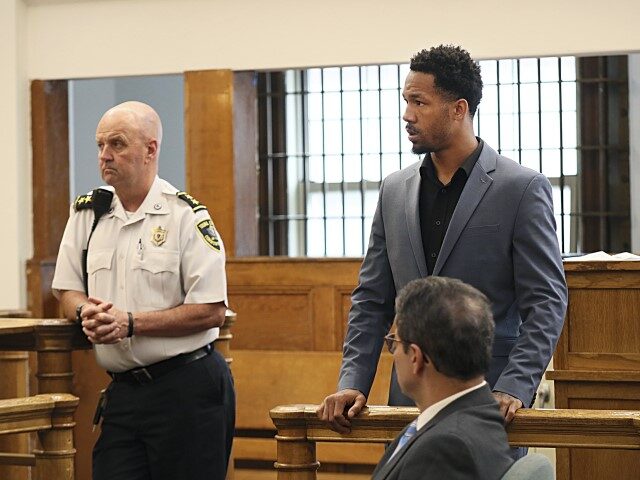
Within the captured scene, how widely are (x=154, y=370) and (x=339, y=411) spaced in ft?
3.10

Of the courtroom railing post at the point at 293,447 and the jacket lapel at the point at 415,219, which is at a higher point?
the jacket lapel at the point at 415,219

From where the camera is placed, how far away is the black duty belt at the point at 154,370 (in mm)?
3207

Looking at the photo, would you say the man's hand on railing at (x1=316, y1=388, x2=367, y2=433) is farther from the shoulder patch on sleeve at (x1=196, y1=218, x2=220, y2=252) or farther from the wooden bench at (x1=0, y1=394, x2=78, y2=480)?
the shoulder patch on sleeve at (x1=196, y1=218, x2=220, y2=252)

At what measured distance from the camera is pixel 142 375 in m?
3.21

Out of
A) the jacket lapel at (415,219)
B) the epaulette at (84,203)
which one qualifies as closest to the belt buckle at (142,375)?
the epaulette at (84,203)

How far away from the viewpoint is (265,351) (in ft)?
21.5

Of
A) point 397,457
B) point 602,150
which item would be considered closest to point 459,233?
point 397,457

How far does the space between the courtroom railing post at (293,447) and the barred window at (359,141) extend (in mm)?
5802

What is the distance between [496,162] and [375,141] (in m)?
5.91

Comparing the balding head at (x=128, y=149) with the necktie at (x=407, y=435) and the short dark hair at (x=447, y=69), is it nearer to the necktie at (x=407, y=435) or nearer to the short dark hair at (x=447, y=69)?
the short dark hair at (x=447, y=69)

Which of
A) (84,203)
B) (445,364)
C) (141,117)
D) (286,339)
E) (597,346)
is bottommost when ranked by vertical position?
(286,339)

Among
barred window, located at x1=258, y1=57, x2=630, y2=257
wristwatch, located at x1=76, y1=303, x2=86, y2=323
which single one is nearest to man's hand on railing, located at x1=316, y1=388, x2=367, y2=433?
wristwatch, located at x1=76, y1=303, x2=86, y2=323

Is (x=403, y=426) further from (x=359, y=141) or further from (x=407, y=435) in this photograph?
(x=359, y=141)

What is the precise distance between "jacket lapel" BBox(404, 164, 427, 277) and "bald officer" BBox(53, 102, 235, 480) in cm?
82
